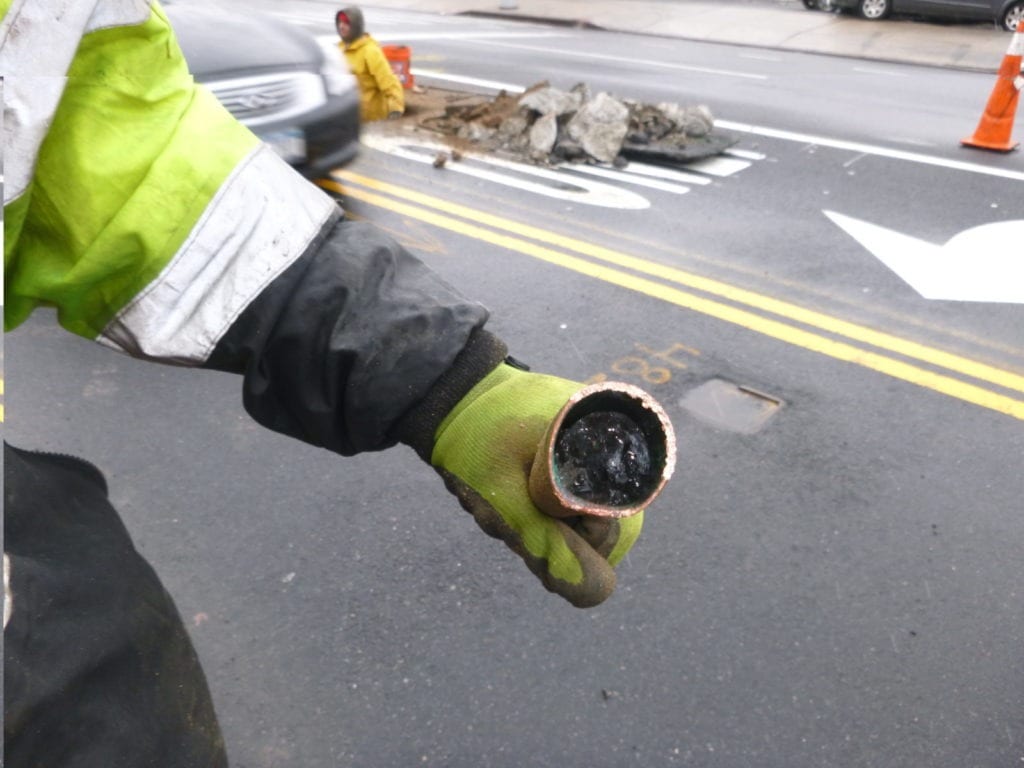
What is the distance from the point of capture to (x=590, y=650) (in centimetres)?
258

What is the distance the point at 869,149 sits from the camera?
773cm

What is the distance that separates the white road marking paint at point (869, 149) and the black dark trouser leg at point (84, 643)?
7408 mm

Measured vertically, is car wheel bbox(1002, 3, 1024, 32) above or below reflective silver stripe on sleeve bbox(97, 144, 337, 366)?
below

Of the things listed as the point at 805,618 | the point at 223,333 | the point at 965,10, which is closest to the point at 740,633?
the point at 805,618

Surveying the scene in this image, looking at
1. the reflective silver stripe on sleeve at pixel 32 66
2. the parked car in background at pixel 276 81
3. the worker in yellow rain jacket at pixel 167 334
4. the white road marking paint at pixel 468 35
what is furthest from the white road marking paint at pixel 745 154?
the white road marking paint at pixel 468 35

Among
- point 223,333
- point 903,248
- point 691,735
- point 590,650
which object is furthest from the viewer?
point 903,248

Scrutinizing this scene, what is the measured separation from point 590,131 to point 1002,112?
141 inches

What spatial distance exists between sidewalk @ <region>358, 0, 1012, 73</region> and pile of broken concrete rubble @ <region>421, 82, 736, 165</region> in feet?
23.2

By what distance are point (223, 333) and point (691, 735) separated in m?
1.71

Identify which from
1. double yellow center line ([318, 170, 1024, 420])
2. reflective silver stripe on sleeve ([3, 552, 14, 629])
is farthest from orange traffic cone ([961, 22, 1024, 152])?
reflective silver stripe on sleeve ([3, 552, 14, 629])

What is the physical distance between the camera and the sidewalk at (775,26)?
1359 cm

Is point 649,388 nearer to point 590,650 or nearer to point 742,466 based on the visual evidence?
point 742,466

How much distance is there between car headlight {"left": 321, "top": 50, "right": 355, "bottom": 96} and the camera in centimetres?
593

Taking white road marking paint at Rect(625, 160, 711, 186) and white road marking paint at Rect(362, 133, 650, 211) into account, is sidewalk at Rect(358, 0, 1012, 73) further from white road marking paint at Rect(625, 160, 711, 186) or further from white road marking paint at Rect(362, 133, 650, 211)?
white road marking paint at Rect(362, 133, 650, 211)
